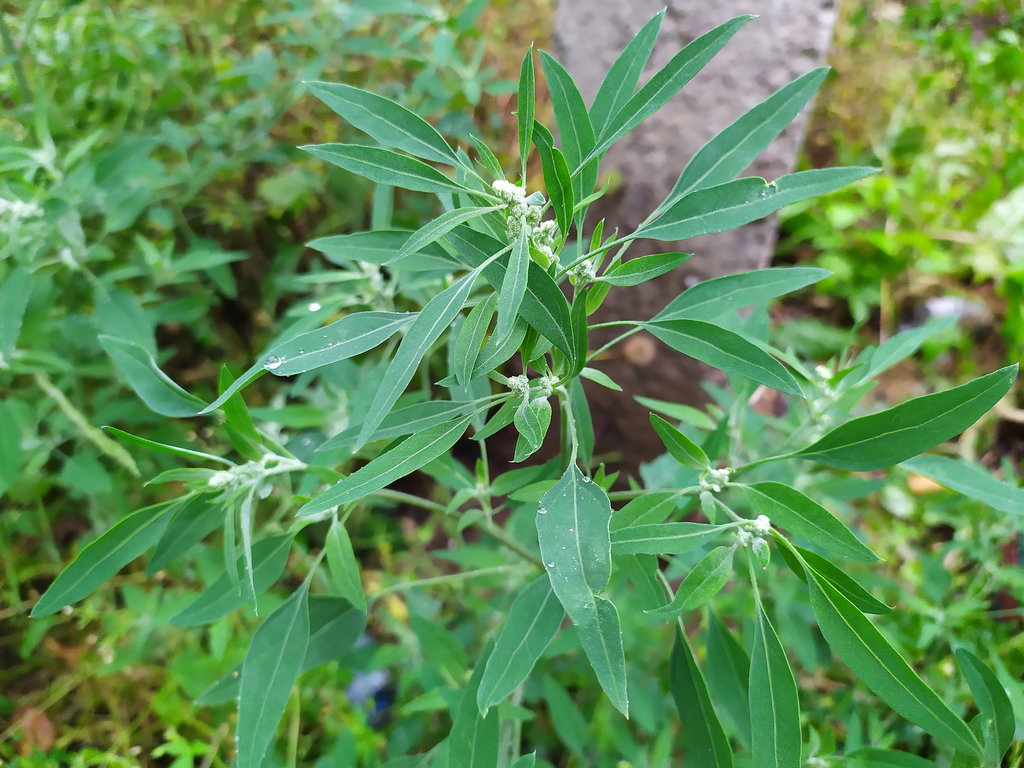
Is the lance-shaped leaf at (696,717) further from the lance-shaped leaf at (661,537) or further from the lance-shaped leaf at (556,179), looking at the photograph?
the lance-shaped leaf at (556,179)

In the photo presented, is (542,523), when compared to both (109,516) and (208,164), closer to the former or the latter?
(109,516)

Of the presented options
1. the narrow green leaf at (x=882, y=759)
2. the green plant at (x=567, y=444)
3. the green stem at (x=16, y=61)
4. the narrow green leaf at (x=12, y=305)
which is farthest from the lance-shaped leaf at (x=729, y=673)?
the green stem at (x=16, y=61)

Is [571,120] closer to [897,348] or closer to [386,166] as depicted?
[386,166]

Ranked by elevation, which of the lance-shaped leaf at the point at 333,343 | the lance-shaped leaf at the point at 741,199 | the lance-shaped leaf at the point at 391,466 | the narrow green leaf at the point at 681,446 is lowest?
the narrow green leaf at the point at 681,446

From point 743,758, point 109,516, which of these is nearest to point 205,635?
point 109,516

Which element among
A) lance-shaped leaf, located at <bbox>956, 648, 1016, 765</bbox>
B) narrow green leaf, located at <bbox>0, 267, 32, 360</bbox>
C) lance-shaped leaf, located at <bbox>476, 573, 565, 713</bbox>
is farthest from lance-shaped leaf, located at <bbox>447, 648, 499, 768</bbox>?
narrow green leaf, located at <bbox>0, 267, 32, 360</bbox>

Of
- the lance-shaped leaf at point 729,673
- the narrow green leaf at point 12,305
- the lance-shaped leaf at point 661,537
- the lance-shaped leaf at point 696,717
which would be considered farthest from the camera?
the narrow green leaf at point 12,305
